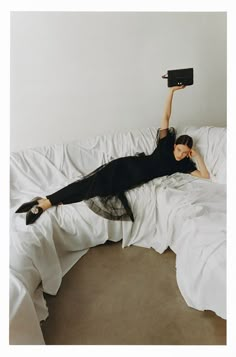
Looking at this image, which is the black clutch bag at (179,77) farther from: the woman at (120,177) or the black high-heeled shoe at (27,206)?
the black high-heeled shoe at (27,206)

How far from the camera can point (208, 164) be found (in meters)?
1.31

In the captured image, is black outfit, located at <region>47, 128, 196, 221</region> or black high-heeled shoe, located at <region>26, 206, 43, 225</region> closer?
black high-heeled shoe, located at <region>26, 206, 43, 225</region>

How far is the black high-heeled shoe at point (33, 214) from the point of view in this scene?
1.21 m

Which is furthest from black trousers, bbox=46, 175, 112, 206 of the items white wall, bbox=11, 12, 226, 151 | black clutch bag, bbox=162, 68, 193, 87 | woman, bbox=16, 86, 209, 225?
black clutch bag, bbox=162, 68, 193, 87

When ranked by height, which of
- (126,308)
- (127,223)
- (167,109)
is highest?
(167,109)

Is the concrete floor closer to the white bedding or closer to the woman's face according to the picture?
the white bedding

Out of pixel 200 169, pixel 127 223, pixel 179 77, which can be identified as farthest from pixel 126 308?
pixel 179 77

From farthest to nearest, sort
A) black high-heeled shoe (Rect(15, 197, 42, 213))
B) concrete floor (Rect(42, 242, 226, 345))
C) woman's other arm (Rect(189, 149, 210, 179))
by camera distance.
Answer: woman's other arm (Rect(189, 149, 210, 179)) → black high-heeled shoe (Rect(15, 197, 42, 213)) → concrete floor (Rect(42, 242, 226, 345))

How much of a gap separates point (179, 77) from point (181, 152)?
1.01 ft

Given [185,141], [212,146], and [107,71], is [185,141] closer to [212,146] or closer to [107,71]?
[212,146]

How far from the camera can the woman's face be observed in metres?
1.33

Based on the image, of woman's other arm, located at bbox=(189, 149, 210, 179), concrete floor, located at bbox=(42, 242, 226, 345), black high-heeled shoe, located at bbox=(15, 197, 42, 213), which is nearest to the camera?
concrete floor, located at bbox=(42, 242, 226, 345)

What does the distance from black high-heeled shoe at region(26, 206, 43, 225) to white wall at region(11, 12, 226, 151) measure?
243mm

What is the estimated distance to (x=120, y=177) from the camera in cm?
139
